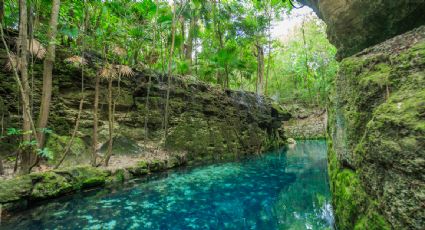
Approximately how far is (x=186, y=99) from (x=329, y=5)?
916 centimetres

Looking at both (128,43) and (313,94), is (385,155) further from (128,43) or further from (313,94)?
Result: (313,94)

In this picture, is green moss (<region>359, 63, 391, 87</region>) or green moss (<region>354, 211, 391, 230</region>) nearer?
green moss (<region>354, 211, 391, 230</region>)

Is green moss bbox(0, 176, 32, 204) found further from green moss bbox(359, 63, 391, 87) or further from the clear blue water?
green moss bbox(359, 63, 391, 87)

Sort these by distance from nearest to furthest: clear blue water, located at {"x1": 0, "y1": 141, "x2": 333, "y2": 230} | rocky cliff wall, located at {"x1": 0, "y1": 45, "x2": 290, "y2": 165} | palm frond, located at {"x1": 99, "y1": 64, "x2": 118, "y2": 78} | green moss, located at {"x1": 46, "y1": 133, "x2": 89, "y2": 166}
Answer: clear blue water, located at {"x1": 0, "y1": 141, "x2": 333, "y2": 230} → green moss, located at {"x1": 46, "y1": 133, "x2": 89, "y2": 166} → palm frond, located at {"x1": 99, "y1": 64, "x2": 118, "y2": 78} → rocky cliff wall, located at {"x1": 0, "y1": 45, "x2": 290, "y2": 165}

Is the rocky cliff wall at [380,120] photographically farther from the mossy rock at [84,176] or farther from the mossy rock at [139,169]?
the mossy rock at [139,169]

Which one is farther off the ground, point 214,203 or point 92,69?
point 92,69

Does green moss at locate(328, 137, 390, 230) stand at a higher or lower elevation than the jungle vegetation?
lower

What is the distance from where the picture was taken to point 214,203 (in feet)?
20.4

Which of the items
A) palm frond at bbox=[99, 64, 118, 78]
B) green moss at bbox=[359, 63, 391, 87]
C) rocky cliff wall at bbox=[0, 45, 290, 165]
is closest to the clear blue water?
green moss at bbox=[359, 63, 391, 87]

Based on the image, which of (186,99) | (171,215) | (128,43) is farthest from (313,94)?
(171,215)

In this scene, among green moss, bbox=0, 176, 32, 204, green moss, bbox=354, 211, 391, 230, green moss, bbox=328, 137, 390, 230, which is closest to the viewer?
green moss, bbox=354, 211, 391, 230

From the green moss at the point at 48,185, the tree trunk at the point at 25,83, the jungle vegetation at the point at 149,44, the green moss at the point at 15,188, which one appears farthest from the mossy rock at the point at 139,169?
the green moss at the point at 15,188

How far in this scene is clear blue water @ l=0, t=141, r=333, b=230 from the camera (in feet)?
15.7

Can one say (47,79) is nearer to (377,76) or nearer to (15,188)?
(15,188)
